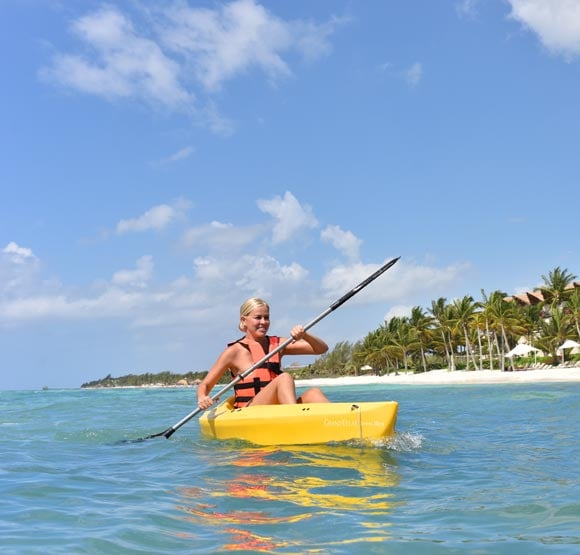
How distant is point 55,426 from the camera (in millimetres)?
11711

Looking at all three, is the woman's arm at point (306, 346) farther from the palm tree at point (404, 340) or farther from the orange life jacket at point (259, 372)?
the palm tree at point (404, 340)

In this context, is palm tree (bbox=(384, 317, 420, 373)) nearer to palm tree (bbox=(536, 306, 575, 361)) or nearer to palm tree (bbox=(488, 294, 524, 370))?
palm tree (bbox=(488, 294, 524, 370))

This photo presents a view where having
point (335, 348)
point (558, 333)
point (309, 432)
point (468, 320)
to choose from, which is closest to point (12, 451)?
point (309, 432)

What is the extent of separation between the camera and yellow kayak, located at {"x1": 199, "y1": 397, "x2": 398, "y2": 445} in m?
6.39

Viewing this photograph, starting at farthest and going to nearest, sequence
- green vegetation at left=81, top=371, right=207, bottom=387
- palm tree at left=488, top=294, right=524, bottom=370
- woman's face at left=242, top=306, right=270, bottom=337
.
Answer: green vegetation at left=81, top=371, right=207, bottom=387 < palm tree at left=488, top=294, right=524, bottom=370 < woman's face at left=242, top=306, right=270, bottom=337

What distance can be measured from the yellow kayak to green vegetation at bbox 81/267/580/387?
147 feet

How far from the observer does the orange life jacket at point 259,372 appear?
7.62 m

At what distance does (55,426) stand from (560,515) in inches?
397

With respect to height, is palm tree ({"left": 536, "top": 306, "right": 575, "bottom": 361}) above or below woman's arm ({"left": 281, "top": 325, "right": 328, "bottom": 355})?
above

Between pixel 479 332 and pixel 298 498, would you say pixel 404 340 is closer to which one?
pixel 479 332

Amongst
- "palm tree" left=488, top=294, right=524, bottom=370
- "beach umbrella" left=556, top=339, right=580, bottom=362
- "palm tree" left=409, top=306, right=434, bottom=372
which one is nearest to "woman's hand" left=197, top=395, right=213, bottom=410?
"beach umbrella" left=556, top=339, right=580, bottom=362

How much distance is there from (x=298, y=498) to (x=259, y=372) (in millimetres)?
3417

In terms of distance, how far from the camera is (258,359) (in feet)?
25.3

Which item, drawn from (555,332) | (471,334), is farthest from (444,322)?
(555,332)
